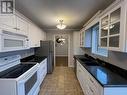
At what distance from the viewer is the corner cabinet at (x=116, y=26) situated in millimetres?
1589

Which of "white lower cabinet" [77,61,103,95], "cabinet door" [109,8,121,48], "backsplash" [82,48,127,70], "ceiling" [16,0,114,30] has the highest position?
"ceiling" [16,0,114,30]

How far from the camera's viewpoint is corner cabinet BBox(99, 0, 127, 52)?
5.21ft

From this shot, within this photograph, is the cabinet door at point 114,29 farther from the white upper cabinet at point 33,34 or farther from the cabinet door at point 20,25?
the white upper cabinet at point 33,34

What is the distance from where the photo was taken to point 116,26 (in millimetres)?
1837

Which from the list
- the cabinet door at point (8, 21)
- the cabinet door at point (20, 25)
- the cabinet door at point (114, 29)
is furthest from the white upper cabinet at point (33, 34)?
the cabinet door at point (114, 29)

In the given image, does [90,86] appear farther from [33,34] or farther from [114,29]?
[33,34]

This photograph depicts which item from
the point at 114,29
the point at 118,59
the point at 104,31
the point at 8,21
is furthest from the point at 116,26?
the point at 8,21

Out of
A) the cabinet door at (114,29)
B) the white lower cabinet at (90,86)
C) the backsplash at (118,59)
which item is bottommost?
Answer: the white lower cabinet at (90,86)

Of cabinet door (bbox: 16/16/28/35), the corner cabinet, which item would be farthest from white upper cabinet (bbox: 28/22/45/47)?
the corner cabinet

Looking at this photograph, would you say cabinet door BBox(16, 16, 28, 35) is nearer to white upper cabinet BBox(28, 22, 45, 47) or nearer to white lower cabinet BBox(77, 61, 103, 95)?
white upper cabinet BBox(28, 22, 45, 47)

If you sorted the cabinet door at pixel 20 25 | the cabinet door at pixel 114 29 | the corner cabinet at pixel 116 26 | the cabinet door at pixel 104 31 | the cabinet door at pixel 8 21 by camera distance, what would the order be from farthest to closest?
the cabinet door at pixel 20 25, the cabinet door at pixel 104 31, the cabinet door at pixel 8 21, the cabinet door at pixel 114 29, the corner cabinet at pixel 116 26

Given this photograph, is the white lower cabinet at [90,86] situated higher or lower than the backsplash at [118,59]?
lower

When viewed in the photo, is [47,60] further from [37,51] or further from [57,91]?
[57,91]

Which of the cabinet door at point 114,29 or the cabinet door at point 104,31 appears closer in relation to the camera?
the cabinet door at point 114,29
